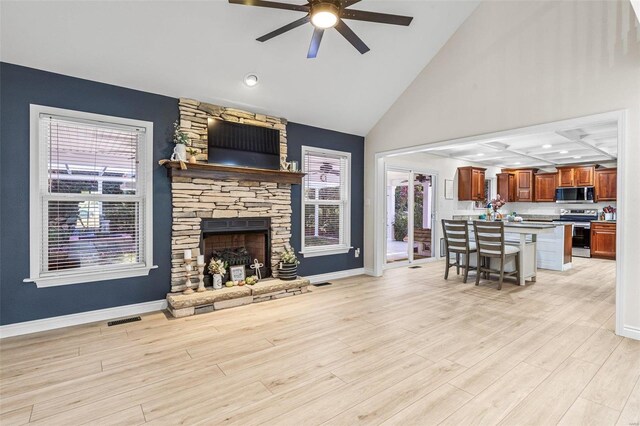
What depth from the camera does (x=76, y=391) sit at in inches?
88.4

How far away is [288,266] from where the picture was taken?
15.4 feet

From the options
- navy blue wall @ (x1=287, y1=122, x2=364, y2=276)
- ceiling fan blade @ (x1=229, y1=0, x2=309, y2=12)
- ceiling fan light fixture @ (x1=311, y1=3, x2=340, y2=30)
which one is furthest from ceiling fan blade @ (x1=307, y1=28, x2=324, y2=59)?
navy blue wall @ (x1=287, y1=122, x2=364, y2=276)

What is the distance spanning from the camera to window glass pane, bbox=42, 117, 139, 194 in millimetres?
3387

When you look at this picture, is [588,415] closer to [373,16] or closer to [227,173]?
[373,16]

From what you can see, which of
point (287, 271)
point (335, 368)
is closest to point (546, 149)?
point (287, 271)

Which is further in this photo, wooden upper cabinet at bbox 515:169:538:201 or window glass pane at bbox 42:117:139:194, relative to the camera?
wooden upper cabinet at bbox 515:169:538:201

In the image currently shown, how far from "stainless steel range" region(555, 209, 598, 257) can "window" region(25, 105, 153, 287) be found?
30.4 feet

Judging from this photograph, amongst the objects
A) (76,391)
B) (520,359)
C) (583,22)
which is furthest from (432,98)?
(76,391)

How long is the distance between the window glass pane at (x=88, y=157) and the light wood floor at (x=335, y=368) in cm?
154

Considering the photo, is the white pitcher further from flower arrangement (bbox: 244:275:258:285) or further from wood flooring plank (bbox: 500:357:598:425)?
wood flooring plank (bbox: 500:357:598:425)

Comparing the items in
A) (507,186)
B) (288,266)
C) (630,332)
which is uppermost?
(507,186)

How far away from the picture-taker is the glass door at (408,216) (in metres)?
7.09

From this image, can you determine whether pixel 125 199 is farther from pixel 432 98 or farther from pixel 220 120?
pixel 432 98

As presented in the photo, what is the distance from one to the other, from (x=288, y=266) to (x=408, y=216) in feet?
11.4
